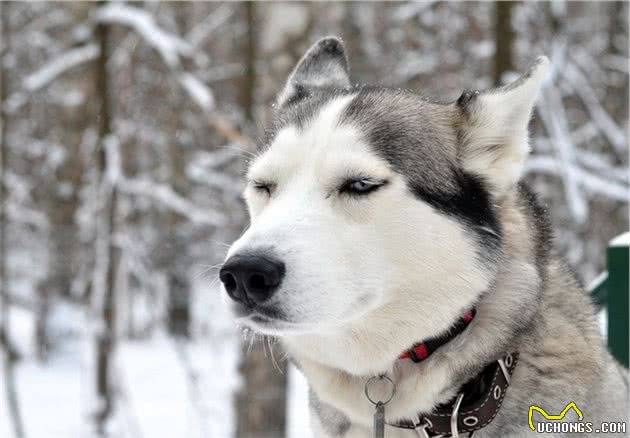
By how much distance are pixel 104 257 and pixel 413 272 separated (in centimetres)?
345

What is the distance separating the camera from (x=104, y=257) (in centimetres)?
500

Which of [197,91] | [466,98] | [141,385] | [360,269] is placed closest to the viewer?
[360,269]

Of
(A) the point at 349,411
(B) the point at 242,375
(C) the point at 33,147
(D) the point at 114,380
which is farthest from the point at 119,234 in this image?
(C) the point at 33,147

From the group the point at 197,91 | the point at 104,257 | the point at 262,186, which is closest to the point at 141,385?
the point at 104,257

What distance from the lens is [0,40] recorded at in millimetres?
6469

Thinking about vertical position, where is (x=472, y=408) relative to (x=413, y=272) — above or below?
below

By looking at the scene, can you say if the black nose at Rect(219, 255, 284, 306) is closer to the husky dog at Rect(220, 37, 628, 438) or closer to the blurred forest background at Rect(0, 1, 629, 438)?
the husky dog at Rect(220, 37, 628, 438)

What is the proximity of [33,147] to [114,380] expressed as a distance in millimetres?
9084

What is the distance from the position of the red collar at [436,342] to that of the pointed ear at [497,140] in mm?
436

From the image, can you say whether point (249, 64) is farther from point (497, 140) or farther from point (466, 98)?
point (497, 140)

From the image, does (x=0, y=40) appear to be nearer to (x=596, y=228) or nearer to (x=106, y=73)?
(x=106, y=73)

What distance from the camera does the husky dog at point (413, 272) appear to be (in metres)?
1.98

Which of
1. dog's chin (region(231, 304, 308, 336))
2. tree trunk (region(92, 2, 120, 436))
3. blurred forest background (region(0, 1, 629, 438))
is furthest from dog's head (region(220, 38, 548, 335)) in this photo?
tree trunk (region(92, 2, 120, 436))

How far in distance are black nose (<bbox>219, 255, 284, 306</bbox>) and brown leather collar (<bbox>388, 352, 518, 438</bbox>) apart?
64 cm
